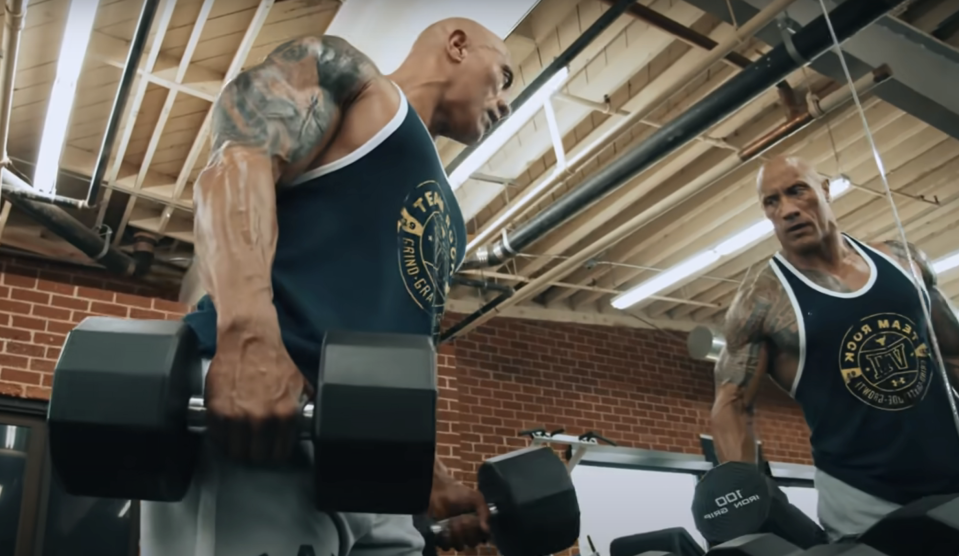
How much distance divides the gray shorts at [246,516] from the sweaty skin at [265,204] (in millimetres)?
67

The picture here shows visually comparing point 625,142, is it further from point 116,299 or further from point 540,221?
point 116,299

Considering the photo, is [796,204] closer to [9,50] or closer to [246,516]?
[246,516]

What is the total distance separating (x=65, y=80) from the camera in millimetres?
2850

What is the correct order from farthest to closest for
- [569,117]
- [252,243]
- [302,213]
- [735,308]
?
1. [569,117]
2. [735,308]
3. [302,213]
4. [252,243]

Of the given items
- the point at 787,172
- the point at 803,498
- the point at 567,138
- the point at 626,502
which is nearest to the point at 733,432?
the point at 787,172

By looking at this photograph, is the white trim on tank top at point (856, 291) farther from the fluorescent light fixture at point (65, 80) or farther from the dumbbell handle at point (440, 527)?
the fluorescent light fixture at point (65, 80)

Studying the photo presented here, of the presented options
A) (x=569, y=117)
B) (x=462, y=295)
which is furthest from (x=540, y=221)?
(x=462, y=295)

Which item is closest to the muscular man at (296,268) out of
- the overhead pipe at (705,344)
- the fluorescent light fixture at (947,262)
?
the fluorescent light fixture at (947,262)

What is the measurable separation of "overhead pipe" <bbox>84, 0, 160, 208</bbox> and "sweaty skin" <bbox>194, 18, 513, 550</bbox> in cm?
172

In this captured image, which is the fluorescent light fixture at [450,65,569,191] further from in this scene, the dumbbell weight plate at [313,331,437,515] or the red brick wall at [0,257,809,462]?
the dumbbell weight plate at [313,331,437,515]

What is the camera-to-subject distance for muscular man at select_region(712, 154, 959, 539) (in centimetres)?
169

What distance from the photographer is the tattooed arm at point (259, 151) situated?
827 mm

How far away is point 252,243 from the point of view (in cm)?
85

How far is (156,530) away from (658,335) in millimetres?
6169
